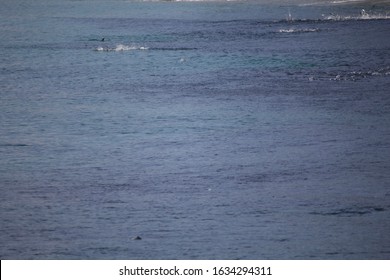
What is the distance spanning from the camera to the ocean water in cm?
945

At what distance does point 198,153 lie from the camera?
13.3 meters

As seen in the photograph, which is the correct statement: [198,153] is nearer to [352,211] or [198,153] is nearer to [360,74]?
[352,211]

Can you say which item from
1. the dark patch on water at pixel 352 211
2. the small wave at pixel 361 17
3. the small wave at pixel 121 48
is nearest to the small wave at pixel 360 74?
the small wave at pixel 121 48

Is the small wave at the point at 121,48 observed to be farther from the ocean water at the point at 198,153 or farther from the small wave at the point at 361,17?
the small wave at the point at 361,17

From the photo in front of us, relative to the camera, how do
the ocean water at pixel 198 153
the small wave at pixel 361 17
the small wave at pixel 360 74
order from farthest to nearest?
the small wave at pixel 361 17, the small wave at pixel 360 74, the ocean water at pixel 198 153

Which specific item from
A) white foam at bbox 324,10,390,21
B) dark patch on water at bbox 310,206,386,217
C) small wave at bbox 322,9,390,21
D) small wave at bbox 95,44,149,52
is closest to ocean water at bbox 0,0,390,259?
dark patch on water at bbox 310,206,386,217

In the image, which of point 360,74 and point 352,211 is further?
point 360,74

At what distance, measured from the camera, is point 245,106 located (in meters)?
17.5

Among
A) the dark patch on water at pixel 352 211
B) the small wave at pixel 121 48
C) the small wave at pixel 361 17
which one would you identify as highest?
the small wave at pixel 361 17

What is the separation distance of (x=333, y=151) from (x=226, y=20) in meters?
32.6

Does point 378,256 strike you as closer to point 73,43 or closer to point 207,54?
point 207,54

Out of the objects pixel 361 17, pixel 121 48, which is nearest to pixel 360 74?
pixel 121 48

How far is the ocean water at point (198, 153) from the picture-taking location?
31.0 ft

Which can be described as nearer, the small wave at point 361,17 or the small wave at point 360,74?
the small wave at point 360,74
